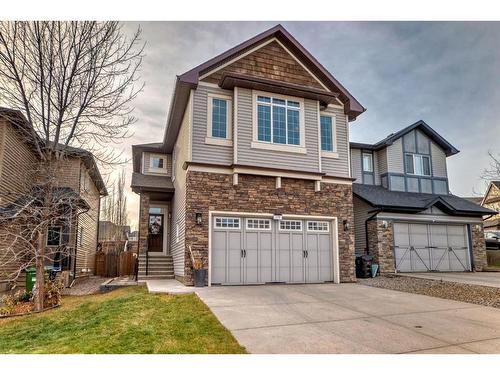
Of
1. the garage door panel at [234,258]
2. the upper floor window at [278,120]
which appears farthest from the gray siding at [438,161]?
the garage door panel at [234,258]

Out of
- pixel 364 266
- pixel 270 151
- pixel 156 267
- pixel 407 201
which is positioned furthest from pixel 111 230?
pixel 407 201

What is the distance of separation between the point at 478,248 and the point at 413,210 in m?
4.26

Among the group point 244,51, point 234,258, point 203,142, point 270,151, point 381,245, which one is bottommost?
point 234,258

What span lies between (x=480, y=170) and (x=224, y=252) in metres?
12.5

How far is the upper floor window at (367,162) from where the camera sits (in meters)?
18.1

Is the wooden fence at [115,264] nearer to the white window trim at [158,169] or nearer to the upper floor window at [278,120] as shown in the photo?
the white window trim at [158,169]

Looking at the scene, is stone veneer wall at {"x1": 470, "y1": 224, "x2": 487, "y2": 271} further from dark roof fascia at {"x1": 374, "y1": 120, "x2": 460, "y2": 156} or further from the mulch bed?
the mulch bed

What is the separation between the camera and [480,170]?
15.8 m

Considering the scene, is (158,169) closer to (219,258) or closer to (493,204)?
(219,258)

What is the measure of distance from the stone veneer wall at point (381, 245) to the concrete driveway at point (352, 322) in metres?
5.79

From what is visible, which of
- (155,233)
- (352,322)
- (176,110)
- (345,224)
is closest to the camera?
(352,322)

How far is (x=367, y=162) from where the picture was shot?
1819 cm
